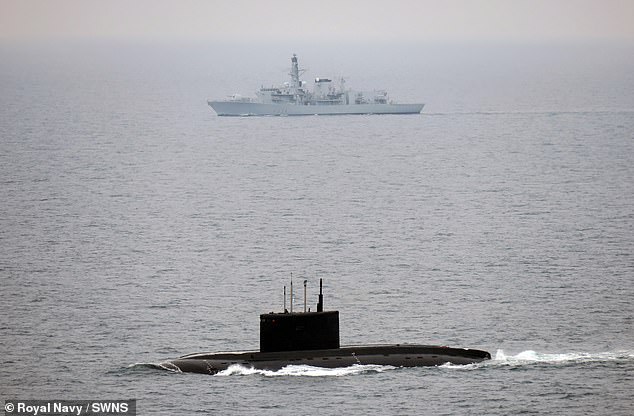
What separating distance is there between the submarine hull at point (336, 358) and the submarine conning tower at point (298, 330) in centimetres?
31

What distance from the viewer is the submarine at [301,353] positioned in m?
66.2

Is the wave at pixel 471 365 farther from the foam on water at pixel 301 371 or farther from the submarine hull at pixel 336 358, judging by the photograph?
the submarine hull at pixel 336 358

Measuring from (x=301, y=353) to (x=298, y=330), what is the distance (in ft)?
3.48

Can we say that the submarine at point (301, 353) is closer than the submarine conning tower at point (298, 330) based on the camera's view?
No

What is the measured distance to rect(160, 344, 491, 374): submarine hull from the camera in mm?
66688

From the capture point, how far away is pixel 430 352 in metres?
69.1

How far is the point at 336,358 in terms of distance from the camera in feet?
220

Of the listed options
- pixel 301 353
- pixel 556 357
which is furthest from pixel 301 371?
pixel 556 357

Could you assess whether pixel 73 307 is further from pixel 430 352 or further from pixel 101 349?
pixel 430 352

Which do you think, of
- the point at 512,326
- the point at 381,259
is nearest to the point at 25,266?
the point at 381,259

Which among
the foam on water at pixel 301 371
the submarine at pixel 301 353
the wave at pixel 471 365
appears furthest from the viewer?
the wave at pixel 471 365

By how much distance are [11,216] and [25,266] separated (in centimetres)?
2365

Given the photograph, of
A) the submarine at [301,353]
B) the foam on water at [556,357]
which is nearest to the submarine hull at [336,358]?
the submarine at [301,353]

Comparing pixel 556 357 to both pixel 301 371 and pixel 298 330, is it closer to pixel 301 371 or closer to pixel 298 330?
pixel 301 371
